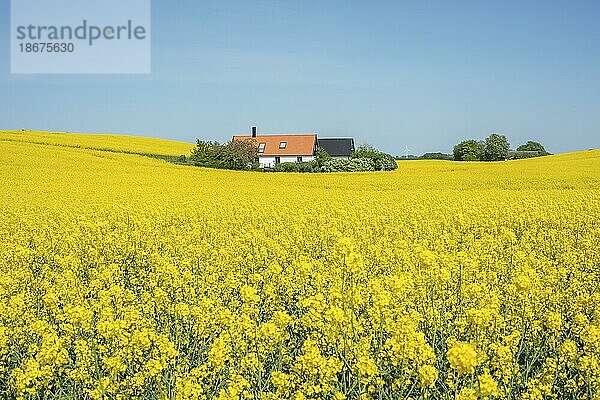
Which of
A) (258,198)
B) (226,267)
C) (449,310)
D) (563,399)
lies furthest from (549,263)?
(258,198)

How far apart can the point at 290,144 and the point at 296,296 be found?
5245cm

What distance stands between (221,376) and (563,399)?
8.82ft

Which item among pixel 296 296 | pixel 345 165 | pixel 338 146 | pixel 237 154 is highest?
pixel 338 146

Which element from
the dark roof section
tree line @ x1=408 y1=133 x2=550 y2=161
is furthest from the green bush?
tree line @ x1=408 y1=133 x2=550 y2=161

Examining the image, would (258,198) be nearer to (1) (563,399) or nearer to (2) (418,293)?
(2) (418,293)

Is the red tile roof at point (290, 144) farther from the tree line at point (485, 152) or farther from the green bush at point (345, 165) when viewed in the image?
the tree line at point (485, 152)

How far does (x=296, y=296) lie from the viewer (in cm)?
690

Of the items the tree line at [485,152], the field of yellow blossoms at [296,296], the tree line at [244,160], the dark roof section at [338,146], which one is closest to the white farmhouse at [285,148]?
the dark roof section at [338,146]

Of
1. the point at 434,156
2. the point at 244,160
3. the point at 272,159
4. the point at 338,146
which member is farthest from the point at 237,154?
the point at 434,156

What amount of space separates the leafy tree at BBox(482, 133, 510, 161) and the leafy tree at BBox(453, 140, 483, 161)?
682 millimetres

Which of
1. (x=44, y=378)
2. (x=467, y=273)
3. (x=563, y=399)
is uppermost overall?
(x=467, y=273)

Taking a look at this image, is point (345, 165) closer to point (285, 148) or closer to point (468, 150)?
point (285, 148)

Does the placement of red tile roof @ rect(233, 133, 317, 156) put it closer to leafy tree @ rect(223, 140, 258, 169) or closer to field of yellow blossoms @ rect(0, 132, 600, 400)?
leafy tree @ rect(223, 140, 258, 169)

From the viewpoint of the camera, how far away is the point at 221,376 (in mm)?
4543
